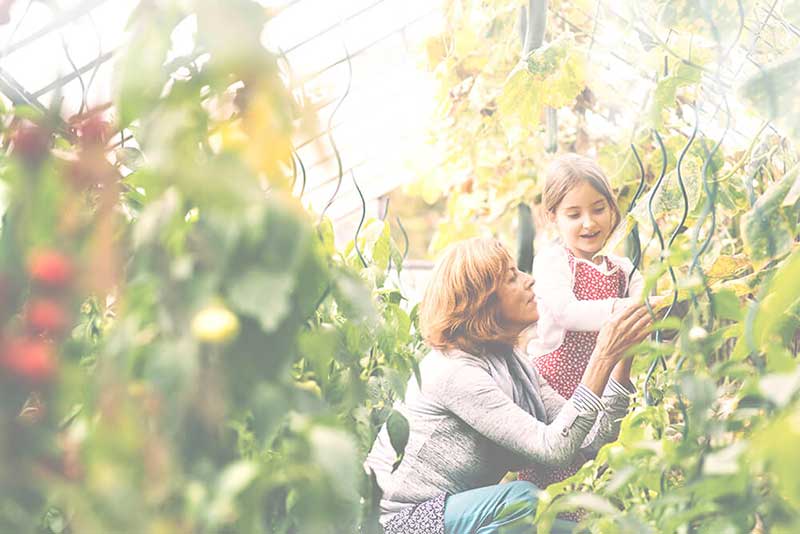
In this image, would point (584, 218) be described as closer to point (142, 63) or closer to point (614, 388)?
point (614, 388)

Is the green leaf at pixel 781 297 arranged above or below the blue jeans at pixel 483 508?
above

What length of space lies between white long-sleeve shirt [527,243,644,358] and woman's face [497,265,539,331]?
0.31 meters

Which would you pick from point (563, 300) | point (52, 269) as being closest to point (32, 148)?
point (52, 269)

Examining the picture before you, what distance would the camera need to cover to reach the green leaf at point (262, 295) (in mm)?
617

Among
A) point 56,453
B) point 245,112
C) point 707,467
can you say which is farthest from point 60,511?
point 707,467

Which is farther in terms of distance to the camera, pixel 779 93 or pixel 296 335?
pixel 779 93

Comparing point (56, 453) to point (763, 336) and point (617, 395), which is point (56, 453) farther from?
point (617, 395)

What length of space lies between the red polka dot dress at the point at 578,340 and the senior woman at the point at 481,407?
28 centimetres

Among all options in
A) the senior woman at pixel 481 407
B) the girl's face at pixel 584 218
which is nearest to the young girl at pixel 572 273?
the girl's face at pixel 584 218

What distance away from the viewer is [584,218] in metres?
2.32

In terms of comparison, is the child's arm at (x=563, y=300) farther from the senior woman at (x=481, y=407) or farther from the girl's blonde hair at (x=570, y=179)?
the senior woman at (x=481, y=407)

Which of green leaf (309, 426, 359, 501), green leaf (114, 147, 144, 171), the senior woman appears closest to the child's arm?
the senior woman

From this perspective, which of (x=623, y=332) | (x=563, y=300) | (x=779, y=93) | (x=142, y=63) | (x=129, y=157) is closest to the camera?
(x=142, y=63)

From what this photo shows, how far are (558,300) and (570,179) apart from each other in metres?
0.30
